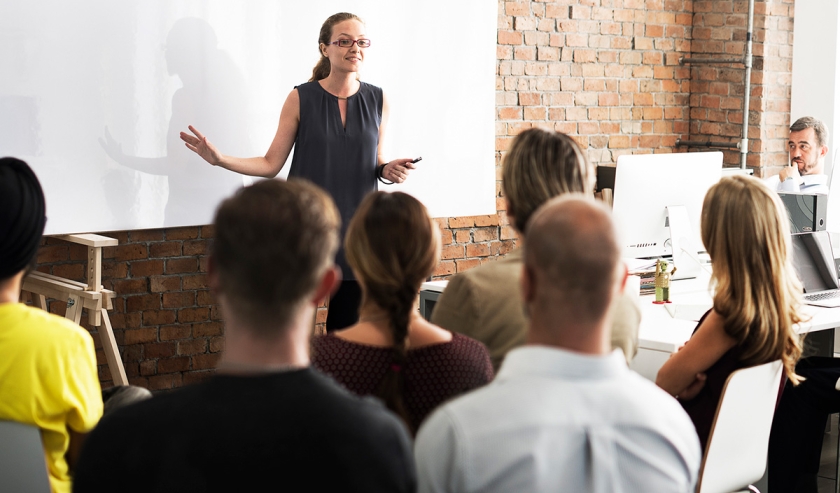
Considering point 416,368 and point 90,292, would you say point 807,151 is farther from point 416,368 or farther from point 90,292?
point 416,368

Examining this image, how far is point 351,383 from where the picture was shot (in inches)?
61.4

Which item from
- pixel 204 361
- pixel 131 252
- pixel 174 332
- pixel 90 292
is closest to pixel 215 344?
pixel 204 361

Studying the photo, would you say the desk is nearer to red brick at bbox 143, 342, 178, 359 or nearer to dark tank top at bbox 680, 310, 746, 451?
dark tank top at bbox 680, 310, 746, 451

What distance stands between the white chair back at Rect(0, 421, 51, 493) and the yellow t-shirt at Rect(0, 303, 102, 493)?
20 mm

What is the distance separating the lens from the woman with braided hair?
1561mm

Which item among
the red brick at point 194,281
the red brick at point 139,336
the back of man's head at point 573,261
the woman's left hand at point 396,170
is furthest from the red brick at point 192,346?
the back of man's head at point 573,261

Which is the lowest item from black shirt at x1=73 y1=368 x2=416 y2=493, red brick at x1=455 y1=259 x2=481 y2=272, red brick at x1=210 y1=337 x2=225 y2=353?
red brick at x1=210 y1=337 x2=225 y2=353

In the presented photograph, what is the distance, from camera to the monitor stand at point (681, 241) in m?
3.33

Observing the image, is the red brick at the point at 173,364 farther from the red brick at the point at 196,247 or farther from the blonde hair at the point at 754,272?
the blonde hair at the point at 754,272

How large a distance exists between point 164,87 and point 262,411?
2.76 m

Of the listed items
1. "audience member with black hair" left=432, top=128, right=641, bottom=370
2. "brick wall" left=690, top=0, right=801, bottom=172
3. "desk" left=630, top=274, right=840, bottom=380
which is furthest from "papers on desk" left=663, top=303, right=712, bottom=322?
"brick wall" left=690, top=0, right=801, bottom=172

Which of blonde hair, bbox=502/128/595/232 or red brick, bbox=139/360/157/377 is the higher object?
blonde hair, bbox=502/128/595/232

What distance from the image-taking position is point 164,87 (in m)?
3.51

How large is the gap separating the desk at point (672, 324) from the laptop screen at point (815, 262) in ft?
0.86
